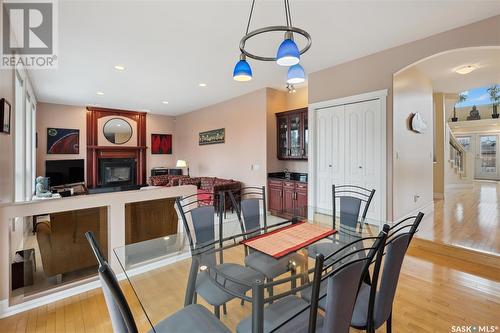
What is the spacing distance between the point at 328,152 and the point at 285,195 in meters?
1.40

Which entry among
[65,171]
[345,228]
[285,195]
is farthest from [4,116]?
[65,171]

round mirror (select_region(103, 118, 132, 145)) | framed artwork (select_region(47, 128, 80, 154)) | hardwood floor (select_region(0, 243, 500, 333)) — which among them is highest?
round mirror (select_region(103, 118, 132, 145))

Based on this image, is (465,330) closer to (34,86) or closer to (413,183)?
(413,183)

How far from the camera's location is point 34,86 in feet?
17.4

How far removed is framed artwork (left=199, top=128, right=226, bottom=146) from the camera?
22.6ft

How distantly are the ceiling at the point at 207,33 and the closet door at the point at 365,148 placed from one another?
88cm

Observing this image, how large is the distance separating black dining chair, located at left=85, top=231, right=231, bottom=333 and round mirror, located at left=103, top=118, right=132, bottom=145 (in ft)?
25.3

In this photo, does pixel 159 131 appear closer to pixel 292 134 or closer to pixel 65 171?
pixel 65 171

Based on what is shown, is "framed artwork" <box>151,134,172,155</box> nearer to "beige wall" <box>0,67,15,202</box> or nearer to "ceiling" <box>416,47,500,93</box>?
"beige wall" <box>0,67,15,202</box>

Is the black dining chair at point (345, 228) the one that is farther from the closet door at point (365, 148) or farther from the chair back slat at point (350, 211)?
the closet door at point (365, 148)

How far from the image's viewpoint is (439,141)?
6336 mm

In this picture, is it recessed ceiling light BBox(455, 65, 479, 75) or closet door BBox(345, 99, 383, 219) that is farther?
recessed ceiling light BBox(455, 65, 479, 75)

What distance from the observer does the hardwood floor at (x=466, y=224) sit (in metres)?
3.17

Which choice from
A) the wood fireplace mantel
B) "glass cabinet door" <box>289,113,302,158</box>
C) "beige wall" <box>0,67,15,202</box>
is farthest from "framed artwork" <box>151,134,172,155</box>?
"beige wall" <box>0,67,15,202</box>
